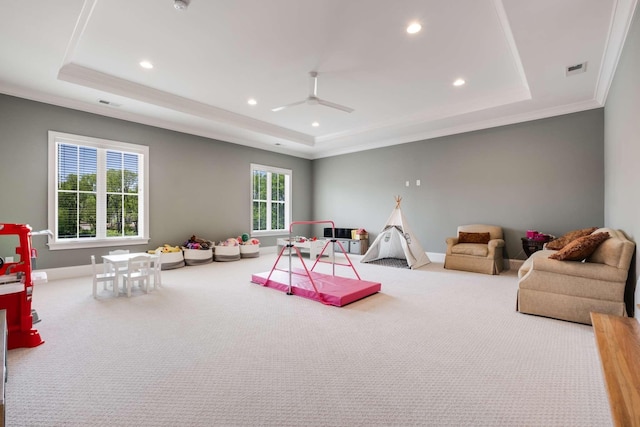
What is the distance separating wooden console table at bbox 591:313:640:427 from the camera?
50.3 inches

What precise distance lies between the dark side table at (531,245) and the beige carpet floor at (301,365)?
203 centimetres

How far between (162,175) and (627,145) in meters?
6.99

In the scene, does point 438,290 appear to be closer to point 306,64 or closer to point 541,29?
point 541,29

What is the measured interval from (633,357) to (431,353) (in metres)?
1.15

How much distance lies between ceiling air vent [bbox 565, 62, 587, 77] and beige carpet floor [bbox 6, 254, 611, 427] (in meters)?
3.00

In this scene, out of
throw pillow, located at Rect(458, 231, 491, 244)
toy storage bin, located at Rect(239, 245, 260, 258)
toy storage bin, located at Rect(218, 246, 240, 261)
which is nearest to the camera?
throw pillow, located at Rect(458, 231, 491, 244)

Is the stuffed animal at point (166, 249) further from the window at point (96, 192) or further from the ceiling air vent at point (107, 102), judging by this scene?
the ceiling air vent at point (107, 102)

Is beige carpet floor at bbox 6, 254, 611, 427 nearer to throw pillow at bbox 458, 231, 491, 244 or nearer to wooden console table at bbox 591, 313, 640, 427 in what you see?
wooden console table at bbox 591, 313, 640, 427

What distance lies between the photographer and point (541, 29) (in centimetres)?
310

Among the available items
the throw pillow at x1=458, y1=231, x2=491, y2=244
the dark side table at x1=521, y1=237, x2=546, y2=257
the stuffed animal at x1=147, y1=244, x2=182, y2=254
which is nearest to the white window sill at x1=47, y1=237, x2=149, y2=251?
the stuffed animal at x1=147, y1=244, x2=182, y2=254

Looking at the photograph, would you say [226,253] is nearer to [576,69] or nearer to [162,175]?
[162,175]

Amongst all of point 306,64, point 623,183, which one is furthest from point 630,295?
point 306,64

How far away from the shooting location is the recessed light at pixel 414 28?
3248 mm

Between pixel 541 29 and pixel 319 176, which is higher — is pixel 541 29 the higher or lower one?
the higher one
